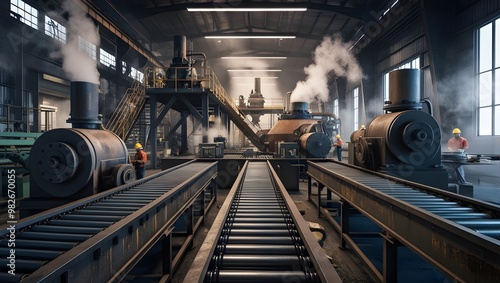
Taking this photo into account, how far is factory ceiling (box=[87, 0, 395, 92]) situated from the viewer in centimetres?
1677

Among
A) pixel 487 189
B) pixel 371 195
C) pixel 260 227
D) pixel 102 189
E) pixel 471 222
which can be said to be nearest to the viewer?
pixel 471 222

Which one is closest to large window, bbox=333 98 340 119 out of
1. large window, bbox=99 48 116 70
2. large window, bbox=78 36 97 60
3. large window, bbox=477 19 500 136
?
large window, bbox=477 19 500 136

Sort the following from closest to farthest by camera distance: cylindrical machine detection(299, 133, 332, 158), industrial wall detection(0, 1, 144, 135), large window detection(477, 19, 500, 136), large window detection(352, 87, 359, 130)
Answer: cylindrical machine detection(299, 133, 332, 158) < large window detection(477, 19, 500, 136) < industrial wall detection(0, 1, 144, 135) < large window detection(352, 87, 359, 130)

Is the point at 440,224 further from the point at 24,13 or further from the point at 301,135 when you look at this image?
the point at 24,13

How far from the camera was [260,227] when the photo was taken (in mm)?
3006

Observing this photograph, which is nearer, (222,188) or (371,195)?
(371,195)

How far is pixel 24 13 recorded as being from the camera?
12.9 m

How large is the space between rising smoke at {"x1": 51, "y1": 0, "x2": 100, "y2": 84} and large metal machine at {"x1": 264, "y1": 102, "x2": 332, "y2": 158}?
9539mm

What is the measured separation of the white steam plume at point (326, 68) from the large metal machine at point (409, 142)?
13138 mm

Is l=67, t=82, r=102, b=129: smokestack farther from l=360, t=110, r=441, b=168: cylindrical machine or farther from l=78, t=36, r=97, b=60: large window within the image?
l=78, t=36, r=97, b=60: large window

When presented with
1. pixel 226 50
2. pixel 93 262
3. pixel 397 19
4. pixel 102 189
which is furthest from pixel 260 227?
pixel 226 50

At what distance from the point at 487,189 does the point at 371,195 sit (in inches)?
356

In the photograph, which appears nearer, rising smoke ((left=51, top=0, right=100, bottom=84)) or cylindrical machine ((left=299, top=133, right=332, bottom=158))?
cylindrical machine ((left=299, top=133, right=332, bottom=158))

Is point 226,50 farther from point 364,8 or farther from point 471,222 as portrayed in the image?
point 471,222
